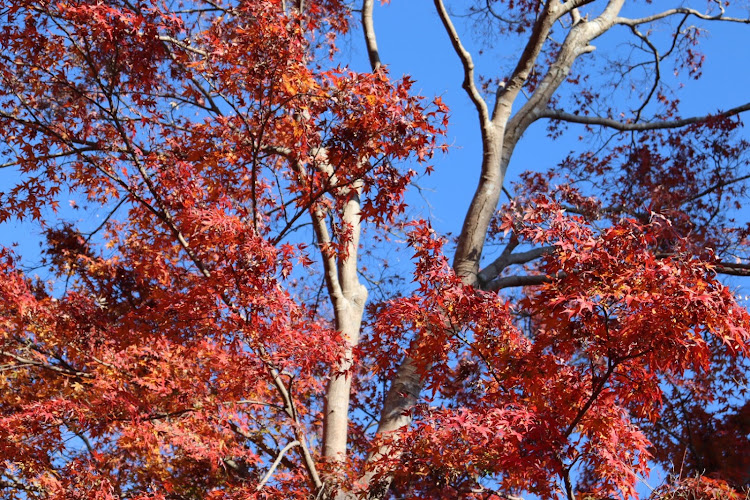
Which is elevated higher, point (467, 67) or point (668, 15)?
point (668, 15)

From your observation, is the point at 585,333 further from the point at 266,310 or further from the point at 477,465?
the point at 266,310

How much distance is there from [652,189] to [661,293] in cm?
698

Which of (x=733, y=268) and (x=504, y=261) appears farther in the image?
(x=504, y=261)

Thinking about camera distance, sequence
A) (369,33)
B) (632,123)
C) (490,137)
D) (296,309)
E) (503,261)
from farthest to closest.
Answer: (632,123), (369,33), (503,261), (490,137), (296,309)

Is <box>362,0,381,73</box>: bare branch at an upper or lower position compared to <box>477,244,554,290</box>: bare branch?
upper

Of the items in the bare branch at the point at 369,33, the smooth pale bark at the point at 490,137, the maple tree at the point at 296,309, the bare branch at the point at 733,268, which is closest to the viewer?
the maple tree at the point at 296,309

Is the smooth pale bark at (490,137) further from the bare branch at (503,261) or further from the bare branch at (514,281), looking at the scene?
the bare branch at (514,281)

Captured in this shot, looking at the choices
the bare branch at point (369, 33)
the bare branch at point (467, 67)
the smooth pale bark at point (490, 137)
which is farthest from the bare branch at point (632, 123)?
the bare branch at point (369, 33)

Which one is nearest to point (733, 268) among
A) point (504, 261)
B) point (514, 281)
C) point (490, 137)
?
point (514, 281)

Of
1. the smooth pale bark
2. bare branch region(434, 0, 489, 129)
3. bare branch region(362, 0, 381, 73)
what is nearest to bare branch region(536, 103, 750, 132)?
the smooth pale bark

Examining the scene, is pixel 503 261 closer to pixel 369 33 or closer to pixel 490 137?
pixel 490 137

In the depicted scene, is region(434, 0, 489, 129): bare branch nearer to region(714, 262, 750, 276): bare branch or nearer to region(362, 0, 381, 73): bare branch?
region(362, 0, 381, 73): bare branch

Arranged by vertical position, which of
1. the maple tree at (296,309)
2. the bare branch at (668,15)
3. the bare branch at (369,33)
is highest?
the bare branch at (668,15)

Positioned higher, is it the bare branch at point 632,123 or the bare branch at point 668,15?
the bare branch at point 668,15
